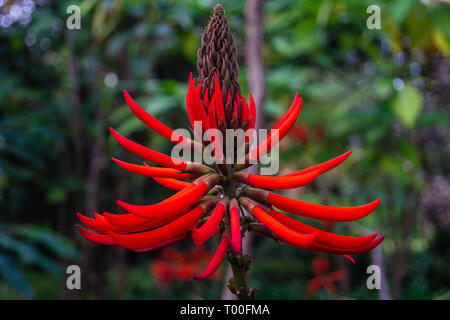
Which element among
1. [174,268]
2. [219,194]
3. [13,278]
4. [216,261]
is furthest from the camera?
[174,268]

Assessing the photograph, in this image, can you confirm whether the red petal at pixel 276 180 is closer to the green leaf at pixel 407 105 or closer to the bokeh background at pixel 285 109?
the bokeh background at pixel 285 109

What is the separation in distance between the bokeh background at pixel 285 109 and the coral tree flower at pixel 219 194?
59 cm

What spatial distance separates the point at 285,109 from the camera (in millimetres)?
2396

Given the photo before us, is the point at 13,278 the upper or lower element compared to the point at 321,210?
lower

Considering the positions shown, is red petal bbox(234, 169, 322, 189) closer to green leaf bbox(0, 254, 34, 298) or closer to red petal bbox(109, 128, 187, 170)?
red petal bbox(109, 128, 187, 170)

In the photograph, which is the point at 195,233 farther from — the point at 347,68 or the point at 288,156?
the point at 347,68

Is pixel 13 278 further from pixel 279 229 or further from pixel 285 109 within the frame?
pixel 285 109

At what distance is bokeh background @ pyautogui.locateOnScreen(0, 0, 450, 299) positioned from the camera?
166cm

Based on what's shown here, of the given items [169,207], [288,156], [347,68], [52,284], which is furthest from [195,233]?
[52,284]

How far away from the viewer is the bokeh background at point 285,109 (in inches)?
65.4

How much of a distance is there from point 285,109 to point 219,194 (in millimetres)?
1843

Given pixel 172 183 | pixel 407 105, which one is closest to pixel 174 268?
pixel 407 105

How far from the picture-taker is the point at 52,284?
660 cm
